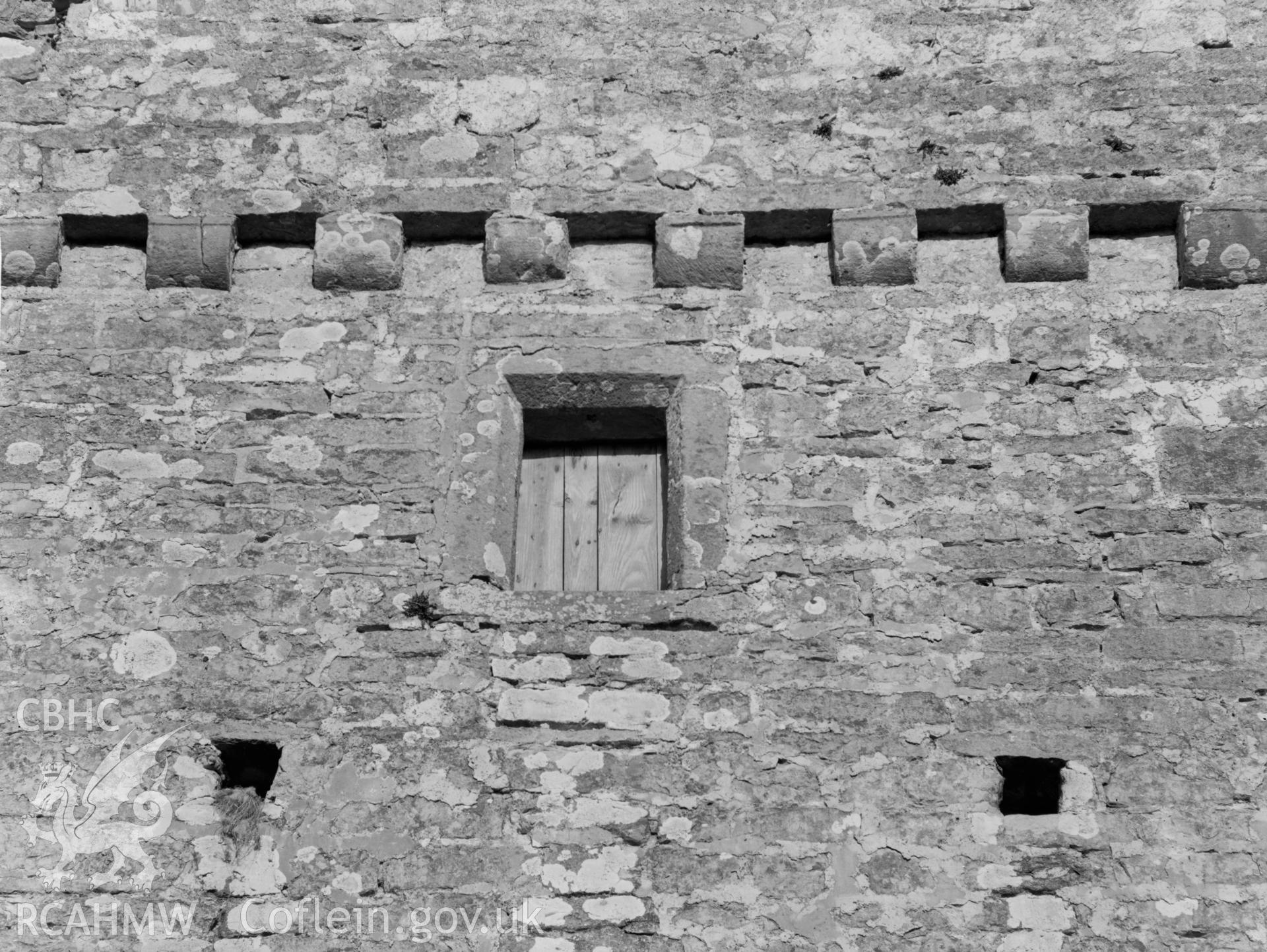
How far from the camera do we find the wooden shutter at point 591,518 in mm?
4164

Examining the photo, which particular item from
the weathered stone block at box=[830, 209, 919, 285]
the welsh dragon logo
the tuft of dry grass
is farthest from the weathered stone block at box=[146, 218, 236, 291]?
the weathered stone block at box=[830, 209, 919, 285]

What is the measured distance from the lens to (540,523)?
4.25m

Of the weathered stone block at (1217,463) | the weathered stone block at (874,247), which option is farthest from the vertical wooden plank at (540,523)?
the weathered stone block at (1217,463)

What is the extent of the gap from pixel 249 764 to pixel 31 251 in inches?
70.4

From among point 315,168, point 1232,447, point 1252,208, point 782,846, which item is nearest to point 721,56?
point 315,168

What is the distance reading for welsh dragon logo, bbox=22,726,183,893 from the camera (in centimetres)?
365

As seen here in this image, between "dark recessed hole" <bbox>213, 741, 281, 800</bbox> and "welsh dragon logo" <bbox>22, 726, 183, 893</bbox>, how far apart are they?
0.52ft

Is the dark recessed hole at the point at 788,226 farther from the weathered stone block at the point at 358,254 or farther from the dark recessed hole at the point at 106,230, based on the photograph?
the dark recessed hole at the point at 106,230

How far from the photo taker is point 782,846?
361 centimetres

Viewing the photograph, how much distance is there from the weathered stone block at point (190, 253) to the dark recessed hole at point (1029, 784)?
2.72 meters

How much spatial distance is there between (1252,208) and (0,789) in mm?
3943

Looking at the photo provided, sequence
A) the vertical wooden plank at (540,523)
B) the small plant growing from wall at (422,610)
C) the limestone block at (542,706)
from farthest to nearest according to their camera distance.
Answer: the vertical wooden plank at (540,523)
the small plant growing from wall at (422,610)
the limestone block at (542,706)

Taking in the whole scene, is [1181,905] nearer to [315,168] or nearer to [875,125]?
[875,125]

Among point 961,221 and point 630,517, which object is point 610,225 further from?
point 961,221
